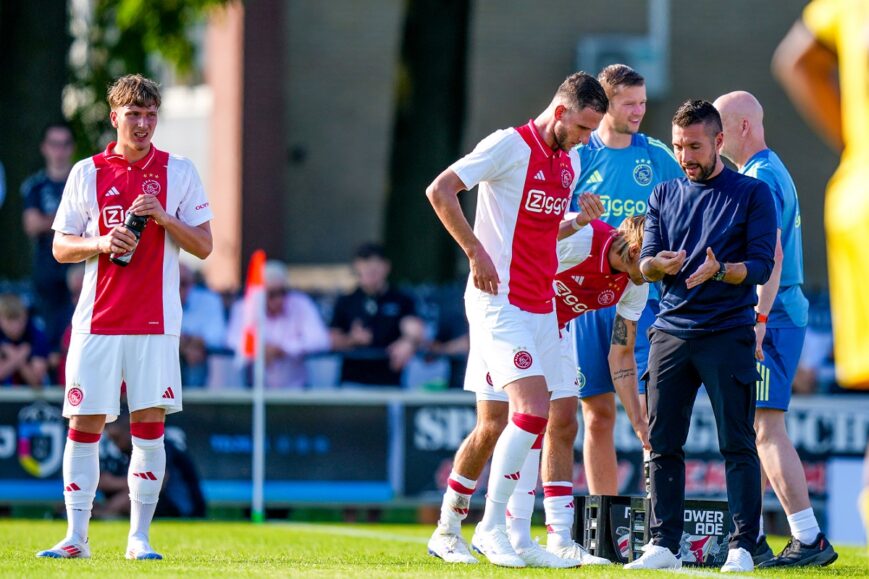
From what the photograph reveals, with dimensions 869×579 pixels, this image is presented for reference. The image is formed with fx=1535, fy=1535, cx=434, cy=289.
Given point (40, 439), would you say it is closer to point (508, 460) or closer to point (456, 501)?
point (456, 501)

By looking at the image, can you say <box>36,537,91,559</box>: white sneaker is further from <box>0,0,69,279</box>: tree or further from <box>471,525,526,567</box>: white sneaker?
<box>0,0,69,279</box>: tree

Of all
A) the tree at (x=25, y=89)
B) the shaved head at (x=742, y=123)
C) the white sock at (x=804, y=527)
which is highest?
the tree at (x=25, y=89)

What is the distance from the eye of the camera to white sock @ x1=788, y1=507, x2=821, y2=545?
8539 mm

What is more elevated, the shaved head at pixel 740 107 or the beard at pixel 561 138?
the shaved head at pixel 740 107

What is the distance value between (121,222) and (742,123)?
353cm

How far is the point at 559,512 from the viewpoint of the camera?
8.48m

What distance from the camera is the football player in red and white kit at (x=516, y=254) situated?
25.8 ft

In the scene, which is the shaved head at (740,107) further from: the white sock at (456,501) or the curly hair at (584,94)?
the white sock at (456,501)

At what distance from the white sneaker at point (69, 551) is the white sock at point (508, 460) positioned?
83.6 inches

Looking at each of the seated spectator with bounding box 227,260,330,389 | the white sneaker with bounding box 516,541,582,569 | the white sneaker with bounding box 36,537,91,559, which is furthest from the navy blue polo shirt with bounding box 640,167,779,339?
the seated spectator with bounding box 227,260,330,389

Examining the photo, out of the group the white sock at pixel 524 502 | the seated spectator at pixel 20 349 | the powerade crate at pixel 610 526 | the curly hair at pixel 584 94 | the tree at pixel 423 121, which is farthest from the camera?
the tree at pixel 423 121

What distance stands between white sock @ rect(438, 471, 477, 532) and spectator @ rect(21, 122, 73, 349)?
705 cm

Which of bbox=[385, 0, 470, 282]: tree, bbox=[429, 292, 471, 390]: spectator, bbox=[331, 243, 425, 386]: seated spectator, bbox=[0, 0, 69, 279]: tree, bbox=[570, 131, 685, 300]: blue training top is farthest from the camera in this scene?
bbox=[385, 0, 470, 282]: tree

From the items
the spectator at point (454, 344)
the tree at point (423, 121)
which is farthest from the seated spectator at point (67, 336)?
the tree at point (423, 121)
